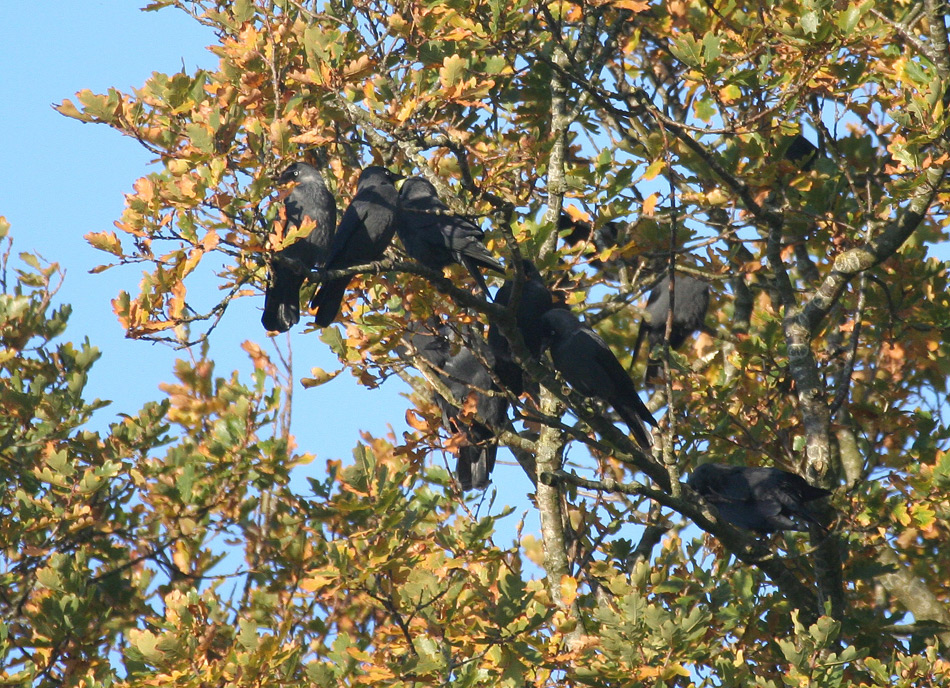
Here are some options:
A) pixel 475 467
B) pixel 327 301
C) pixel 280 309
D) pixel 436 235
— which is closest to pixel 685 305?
pixel 475 467

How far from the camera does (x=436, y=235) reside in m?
5.92

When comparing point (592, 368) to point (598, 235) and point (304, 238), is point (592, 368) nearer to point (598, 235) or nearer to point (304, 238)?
point (598, 235)

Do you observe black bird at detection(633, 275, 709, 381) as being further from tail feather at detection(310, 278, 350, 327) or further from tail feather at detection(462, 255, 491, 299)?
tail feather at detection(310, 278, 350, 327)

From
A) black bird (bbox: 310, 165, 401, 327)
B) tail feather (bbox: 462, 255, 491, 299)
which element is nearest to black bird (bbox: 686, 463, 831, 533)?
tail feather (bbox: 462, 255, 491, 299)

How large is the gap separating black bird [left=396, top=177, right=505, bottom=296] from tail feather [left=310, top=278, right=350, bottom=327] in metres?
0.59

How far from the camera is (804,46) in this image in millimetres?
4797

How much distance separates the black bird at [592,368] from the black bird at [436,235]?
49 cm

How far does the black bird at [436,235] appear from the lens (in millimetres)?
5641

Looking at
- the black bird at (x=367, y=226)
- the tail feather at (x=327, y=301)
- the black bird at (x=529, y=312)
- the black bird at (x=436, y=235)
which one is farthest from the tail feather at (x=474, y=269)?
the tail feather at (x=327, y=301)

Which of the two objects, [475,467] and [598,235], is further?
[475,467]

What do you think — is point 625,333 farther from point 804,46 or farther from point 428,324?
point 804,46

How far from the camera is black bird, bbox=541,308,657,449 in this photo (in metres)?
5.47

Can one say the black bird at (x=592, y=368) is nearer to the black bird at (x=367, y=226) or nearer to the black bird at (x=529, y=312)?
the black bird at (x=529, y=312)

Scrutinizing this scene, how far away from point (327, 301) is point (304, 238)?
435 mm
